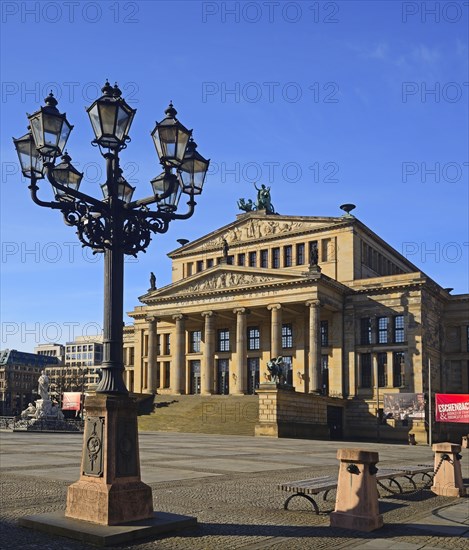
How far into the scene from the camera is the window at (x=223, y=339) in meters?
78.9

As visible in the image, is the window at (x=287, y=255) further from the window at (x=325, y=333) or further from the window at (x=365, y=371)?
the window at (x=365, y=371)

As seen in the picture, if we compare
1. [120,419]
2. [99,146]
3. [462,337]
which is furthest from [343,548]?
[462,337]

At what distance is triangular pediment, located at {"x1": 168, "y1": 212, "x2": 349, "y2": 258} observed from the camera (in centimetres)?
7575

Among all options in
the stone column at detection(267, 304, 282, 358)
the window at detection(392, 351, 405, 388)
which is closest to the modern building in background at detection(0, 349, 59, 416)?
the stone column at detection(267, 304, 282, 358)

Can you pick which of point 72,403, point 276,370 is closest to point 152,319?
point 72,403

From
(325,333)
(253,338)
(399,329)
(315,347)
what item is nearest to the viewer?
(315,347)

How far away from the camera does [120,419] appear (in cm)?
1085

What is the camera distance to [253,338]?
3054 inches

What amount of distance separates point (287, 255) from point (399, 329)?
1568cm

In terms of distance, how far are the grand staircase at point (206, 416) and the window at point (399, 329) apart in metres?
15.4

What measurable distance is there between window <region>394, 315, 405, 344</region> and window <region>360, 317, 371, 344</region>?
2.70 m

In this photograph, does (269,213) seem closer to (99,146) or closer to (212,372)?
(212,372)

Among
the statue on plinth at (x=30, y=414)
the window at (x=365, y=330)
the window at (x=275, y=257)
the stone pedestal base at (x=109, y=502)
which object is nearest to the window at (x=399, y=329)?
the window at (x=365, y=330)

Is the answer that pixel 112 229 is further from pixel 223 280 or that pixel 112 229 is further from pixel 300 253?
pixel 300 253
